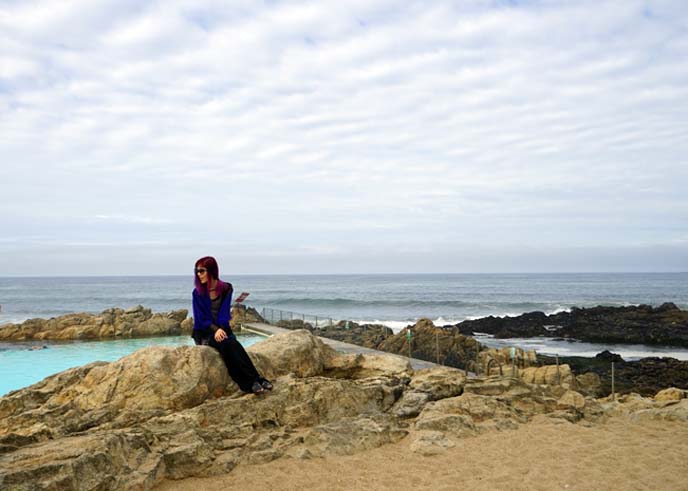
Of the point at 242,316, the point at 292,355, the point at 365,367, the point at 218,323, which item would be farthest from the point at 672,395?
the point at 242,316

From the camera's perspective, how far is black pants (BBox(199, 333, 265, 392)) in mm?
6301

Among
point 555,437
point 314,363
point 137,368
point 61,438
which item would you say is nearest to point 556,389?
point 555,437

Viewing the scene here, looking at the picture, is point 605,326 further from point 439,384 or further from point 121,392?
point 121,392

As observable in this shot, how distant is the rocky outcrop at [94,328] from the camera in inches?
994

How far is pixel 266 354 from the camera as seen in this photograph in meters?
7.45

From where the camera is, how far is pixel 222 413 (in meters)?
6.04

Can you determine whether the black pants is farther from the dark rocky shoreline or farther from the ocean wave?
the ocean wave

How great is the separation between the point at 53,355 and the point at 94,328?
498cm

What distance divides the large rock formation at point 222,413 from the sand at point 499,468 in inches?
8.0

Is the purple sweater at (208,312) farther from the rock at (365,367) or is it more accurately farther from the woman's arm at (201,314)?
the rock at (365,367)

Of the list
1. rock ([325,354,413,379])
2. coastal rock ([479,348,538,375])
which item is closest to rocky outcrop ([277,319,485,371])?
coastal rock ([479,348,538,375])

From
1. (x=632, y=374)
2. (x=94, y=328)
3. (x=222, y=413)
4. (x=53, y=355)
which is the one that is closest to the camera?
(x=222, y=413)

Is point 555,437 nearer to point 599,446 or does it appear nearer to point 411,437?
point 599,446

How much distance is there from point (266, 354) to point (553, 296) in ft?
222
